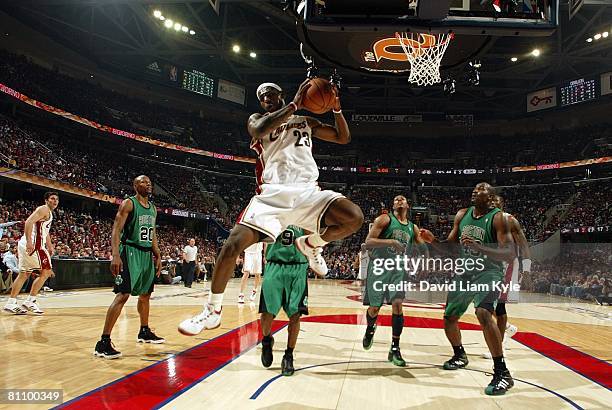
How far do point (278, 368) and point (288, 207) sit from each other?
200 centimetres

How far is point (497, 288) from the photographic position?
4.40 metres

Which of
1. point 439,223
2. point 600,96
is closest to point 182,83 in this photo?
point 439,223

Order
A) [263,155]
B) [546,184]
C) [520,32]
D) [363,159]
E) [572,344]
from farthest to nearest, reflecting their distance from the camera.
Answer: [363,159], [546,184], [572,344], [520,32], [263,155]

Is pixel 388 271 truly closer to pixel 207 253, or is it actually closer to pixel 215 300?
pixel 215 300

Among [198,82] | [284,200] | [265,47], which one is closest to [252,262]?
[284,200]

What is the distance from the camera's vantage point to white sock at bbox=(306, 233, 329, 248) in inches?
140

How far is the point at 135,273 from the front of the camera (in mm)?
5250

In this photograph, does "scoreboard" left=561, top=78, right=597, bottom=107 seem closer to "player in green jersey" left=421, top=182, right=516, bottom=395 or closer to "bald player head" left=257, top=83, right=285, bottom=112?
"player in green jersey" left=421, top=182, right=516, bottom=395

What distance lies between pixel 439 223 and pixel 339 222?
92.1 feet

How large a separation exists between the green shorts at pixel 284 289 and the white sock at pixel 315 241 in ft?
4.16

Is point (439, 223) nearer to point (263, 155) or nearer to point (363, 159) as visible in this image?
point (363, 159)

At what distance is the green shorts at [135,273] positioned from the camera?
509cm

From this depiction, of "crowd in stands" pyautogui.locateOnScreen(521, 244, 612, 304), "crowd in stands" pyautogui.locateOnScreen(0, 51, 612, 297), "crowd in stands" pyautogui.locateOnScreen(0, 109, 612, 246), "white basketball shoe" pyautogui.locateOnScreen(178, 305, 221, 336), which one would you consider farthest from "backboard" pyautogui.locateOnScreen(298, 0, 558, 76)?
"crowd in stands" pyautogui.locateOnScreen(0, 109, 612, 246)

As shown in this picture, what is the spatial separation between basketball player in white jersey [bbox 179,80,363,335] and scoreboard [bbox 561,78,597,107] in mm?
27765
